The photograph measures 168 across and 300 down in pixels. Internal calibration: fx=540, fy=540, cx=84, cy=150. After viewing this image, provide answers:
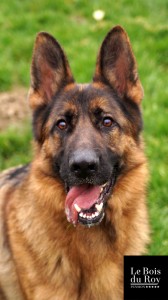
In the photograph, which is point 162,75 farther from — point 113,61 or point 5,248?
point 5,248

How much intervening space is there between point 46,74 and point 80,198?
116cm

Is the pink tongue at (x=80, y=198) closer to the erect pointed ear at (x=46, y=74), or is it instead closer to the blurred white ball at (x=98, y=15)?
the erect pointed ear at (x=46, y=74)

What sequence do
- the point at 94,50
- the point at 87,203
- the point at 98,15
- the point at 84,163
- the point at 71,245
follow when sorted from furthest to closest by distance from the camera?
the point at 98,15, the point at 94,50, the point at 71,245, the point at 87,203, the point at 84,163

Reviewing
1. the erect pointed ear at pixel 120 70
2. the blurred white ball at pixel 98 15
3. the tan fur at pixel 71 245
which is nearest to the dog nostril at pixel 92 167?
the tan fur at pixel 71 245

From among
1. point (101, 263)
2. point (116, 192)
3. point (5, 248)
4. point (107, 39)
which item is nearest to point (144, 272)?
point (101, 263)

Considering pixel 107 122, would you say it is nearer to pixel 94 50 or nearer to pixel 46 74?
pixel 46 74

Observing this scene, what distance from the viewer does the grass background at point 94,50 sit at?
19.6 ft

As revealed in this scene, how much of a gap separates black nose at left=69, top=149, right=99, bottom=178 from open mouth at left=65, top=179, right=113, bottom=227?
0.23 metres

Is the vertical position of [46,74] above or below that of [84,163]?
above

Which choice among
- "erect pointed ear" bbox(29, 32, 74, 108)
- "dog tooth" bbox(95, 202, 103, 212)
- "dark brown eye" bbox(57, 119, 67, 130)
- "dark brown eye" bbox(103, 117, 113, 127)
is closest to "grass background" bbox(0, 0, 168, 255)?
"dog tooth" bbox(95, 202, 103, 212)

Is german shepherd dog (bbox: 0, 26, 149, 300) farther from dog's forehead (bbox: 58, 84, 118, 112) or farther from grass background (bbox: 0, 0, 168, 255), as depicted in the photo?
grass background (bbox: 0, 0, 168, 255)

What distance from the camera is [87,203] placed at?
3.93 metres

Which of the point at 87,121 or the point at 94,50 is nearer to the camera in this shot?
the point at 87,121

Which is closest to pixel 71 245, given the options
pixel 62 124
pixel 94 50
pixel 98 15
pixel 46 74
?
pixel 62 124
